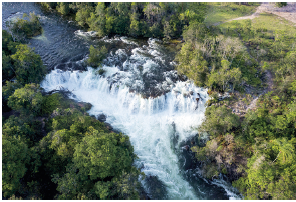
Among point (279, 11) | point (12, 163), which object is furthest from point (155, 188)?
point (279, 11)

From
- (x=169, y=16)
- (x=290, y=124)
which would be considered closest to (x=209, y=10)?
(x=169, y=16)

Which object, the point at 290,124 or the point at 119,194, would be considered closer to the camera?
the point at 119,194

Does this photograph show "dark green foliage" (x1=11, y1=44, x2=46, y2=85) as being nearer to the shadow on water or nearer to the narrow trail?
the shadow on water

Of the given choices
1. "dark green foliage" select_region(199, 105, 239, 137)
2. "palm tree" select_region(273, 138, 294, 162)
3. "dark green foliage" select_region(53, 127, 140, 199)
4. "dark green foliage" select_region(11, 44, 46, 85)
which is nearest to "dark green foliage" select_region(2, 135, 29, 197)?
"dark green foliage" select_region(53, 127, 140, 199)

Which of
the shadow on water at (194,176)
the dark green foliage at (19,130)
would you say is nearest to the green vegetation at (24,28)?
the dark green foliage at (19,130)

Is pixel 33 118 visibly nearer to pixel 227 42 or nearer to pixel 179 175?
pixel 179 175

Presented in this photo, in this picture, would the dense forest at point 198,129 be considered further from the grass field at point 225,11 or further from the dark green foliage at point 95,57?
the grass field at point 225,11
